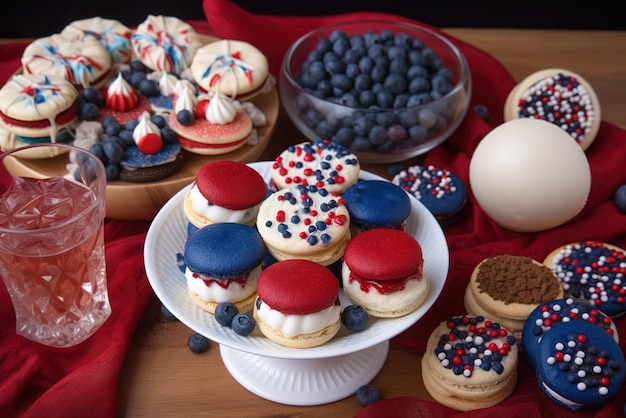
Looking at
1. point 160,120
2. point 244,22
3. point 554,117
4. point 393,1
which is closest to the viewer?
point 160,120

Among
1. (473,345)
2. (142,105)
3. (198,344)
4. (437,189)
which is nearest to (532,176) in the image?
(437,189)

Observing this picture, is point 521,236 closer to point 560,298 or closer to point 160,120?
point 560,298

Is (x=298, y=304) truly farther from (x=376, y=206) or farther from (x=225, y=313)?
(x=376, y=206)

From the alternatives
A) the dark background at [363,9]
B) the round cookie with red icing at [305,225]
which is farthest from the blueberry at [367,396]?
the dark background at [363,9]

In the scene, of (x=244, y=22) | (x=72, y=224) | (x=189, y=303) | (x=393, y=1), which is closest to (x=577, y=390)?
(x=189, y=303)

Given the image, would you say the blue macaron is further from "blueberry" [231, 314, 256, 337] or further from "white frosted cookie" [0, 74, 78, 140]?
"white frosted cookie" [0, 74, 78, 140]

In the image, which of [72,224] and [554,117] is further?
[554,117]

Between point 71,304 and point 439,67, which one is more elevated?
point 439,67
